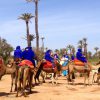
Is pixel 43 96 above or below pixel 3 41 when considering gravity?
below

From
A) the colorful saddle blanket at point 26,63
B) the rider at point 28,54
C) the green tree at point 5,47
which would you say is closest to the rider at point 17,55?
the rider at point 28,54

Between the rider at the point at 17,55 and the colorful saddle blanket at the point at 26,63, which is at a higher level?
the rider at the point at 17,55

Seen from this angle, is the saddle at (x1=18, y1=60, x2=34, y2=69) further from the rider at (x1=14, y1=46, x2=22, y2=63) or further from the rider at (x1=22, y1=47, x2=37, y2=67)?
the rider at (x1=14, y1=46, x2=22, y2=63)

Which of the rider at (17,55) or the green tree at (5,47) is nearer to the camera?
the rider at (17,55)

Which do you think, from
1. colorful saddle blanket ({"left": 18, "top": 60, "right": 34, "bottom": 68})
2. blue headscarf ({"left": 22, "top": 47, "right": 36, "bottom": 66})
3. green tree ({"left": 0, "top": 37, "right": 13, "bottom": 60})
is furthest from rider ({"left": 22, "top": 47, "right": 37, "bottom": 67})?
green tree ({"left": 0, "top": 37, "right": 13, "bottom": 60})

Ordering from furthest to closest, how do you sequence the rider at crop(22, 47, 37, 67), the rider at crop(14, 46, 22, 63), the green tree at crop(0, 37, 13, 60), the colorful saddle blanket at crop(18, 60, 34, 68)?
the green tree at crop(0, 37, 13, 60), the rider at crop(14, 46, 22, 63), the rider at crop(22, 47, 37, 67), the colorful saddle blanket at crop(18, 60, 34, 68)

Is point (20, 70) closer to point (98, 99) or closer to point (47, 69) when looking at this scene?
point (98, 99)

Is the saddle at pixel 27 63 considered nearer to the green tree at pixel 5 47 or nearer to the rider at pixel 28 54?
the rider at pixel 28 54

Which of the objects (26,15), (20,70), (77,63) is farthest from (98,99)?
(26,15)

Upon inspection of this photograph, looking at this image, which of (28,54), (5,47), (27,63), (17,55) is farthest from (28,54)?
(5,47)

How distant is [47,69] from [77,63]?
1834 mm

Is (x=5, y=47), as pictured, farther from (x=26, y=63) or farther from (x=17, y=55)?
(x=26, y=63)

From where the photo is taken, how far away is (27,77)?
15453mm

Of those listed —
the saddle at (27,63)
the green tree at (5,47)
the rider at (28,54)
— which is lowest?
the saddle at (27,63)
